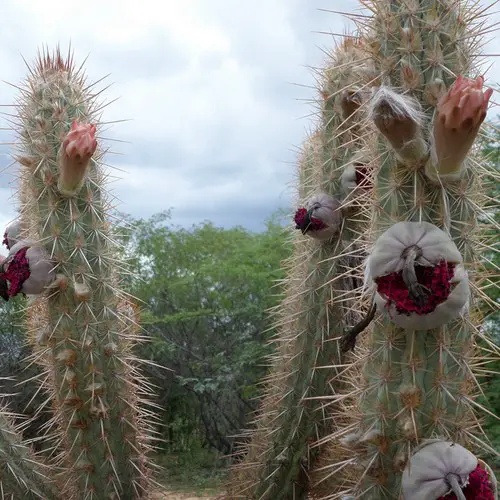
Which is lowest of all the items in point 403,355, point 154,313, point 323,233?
point 403,355

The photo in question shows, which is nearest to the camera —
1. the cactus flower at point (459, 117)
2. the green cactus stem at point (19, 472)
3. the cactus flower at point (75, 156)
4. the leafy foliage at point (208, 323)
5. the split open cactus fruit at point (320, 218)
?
the cactus flower at point (459, 117)

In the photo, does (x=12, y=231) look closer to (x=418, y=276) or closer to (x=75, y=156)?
(x=75, y=156)

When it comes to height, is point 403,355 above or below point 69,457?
above

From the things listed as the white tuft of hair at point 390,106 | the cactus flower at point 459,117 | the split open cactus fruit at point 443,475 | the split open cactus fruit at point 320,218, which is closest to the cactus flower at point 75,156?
the split open cactus fruit at point 320,218

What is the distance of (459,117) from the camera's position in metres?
2.12

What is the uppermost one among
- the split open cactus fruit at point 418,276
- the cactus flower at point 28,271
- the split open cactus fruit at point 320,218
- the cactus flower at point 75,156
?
the cactus flower at point 75,156

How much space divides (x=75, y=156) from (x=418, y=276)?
1798 mm

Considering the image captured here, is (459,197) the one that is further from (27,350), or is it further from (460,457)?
(27,350)

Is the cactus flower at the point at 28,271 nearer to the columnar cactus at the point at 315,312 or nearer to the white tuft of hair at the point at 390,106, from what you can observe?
the columnar cactus at the point at 315,312

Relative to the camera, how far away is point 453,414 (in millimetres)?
2385

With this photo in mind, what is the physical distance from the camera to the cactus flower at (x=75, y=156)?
323 centimetres

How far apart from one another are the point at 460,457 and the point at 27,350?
21.6 ft

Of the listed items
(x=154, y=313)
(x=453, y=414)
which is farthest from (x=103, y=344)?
(x=154, y=313)

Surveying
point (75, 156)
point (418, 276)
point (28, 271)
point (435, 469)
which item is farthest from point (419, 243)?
point (28, 271)
